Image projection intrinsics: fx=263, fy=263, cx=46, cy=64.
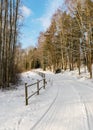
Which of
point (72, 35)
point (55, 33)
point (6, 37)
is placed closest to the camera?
point (6, 37)

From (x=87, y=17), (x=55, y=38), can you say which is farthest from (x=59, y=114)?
(x=55, y=38)

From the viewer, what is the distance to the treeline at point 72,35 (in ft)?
104

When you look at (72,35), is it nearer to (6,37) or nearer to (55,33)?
(55,33)

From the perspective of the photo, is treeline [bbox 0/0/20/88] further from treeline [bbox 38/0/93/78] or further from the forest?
treeline [bbox 38/0/93/78]

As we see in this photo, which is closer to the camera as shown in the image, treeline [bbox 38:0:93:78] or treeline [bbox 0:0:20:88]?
treeline [bbox 0:0:20:88]

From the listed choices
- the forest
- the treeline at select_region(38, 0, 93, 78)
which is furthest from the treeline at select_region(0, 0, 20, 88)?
the treeline at select_region(38, 0, 93, 78)

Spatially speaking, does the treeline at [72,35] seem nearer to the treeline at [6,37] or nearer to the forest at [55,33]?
the forest at [55,33]

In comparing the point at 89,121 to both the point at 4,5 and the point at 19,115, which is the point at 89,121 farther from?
the point at 4,5

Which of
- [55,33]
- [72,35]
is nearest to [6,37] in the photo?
[72,35]

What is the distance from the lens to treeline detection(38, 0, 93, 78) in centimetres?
3158

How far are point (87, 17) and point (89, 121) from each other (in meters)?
24.3

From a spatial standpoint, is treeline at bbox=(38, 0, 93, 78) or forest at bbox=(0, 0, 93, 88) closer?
forest at bbox=(0, 0, 93, 88)

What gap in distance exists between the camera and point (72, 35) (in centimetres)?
4538

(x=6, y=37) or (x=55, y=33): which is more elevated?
(x=55, y=33)
